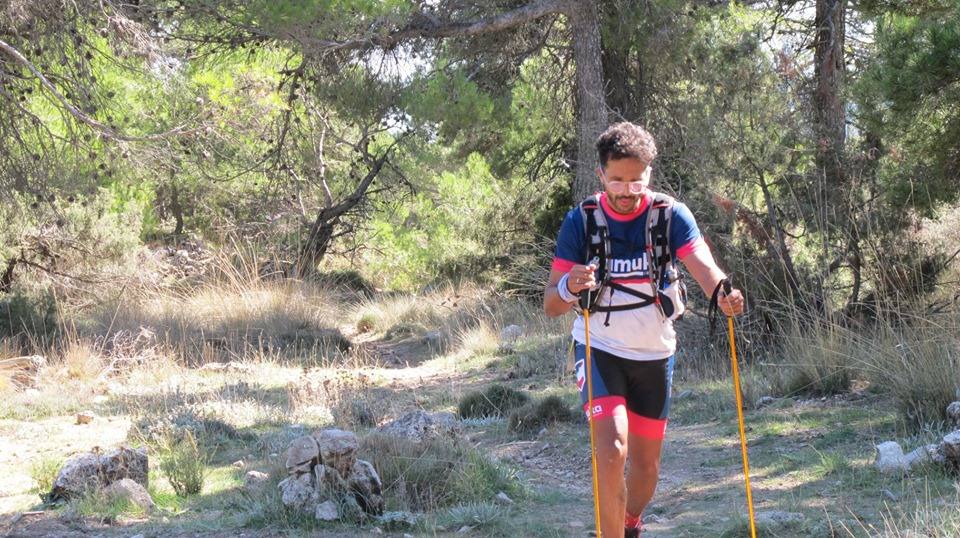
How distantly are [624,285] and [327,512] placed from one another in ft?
7.39

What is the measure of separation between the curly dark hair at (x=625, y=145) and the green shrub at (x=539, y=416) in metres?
4.14

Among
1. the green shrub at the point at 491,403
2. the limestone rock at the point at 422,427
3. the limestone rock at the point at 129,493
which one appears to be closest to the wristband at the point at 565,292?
the limestone rock at the point at 422,427

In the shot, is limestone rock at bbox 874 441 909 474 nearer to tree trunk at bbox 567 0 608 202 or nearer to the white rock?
the white rock

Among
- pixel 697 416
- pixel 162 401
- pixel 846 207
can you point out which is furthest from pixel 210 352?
pixel 846 207

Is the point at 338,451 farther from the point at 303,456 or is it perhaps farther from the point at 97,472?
the point at 97,472

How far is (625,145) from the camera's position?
13.0ft

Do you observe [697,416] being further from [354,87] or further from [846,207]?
[354,87]

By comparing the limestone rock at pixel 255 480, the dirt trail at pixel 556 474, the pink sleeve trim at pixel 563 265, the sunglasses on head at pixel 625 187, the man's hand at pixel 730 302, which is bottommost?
the dirt trail at pixel 556 474

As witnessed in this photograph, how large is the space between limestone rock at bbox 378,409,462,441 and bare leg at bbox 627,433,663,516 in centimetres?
230

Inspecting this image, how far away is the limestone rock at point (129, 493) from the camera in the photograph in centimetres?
575

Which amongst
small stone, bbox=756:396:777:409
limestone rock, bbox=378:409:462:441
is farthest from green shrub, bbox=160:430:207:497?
small stone, bbox=756:396:777:409

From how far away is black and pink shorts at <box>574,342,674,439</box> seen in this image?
3992mm

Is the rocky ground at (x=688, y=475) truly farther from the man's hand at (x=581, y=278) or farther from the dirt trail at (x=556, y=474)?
the man's hand at (x=581, y=278)

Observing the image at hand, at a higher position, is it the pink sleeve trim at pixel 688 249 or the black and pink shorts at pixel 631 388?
the pink sleeve trim at pixel 688 249
